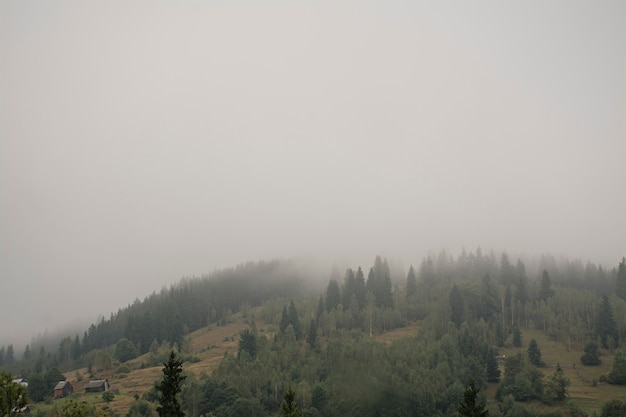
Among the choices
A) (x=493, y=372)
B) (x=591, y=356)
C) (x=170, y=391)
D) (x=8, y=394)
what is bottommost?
(x=591, y=356)

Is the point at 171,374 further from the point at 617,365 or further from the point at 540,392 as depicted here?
the point at 617,365

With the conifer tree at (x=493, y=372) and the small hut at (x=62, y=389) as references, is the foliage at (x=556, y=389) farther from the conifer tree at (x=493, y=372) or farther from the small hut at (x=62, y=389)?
the small hut at (x=62, y=389)

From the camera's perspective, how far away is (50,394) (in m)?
162

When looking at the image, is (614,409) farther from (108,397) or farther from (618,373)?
(108,397)

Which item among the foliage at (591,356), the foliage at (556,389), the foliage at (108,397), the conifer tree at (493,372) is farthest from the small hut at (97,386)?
the foliage at (591,356)

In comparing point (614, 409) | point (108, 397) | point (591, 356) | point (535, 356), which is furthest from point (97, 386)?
point (591, 356)

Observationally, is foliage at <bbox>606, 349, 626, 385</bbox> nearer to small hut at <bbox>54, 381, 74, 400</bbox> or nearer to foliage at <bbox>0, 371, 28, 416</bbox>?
foliage at <bbox>0, 371, 28, 416</bbox>

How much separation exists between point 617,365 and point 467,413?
118286 mm

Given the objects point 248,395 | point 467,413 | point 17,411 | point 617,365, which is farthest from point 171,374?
point 617,365

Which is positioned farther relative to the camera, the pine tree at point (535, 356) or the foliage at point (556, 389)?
the pine tree at point (535, 356)

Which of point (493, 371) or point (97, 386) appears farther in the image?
point (97, 386)

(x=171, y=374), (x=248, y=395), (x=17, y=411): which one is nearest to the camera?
(x=17, y=411)

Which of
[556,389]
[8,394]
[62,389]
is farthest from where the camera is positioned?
[62,389]

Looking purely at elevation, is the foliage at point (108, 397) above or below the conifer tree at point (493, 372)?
above
